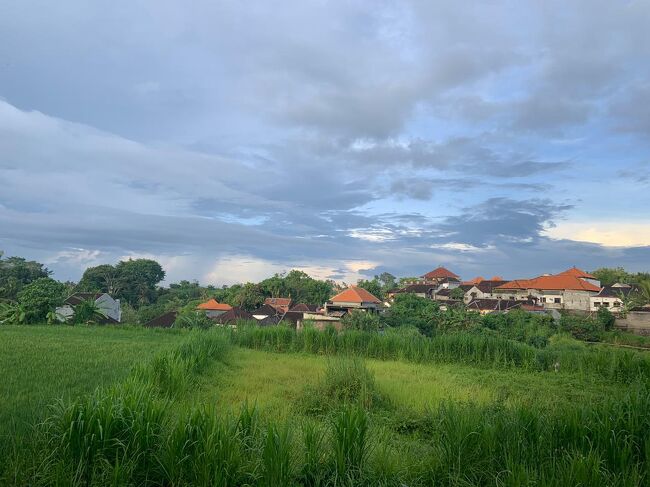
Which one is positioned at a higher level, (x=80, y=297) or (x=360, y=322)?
(x=80, y=297)

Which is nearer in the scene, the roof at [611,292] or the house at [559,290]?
the roof at [611,292]

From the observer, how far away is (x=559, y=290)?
46.4 m

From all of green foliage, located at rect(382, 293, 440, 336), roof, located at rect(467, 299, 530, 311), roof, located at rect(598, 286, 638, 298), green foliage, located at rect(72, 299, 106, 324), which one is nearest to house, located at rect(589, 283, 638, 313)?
roof, located at rect(598, 286, 638, 298)

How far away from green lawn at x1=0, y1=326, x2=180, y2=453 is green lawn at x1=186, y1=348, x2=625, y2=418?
1919 mm

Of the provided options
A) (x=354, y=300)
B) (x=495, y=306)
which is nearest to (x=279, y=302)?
(x=354, y=300)

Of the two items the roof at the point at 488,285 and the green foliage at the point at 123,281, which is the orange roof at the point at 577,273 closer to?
the roof at the point at 488,285

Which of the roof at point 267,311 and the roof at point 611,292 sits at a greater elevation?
the roof at point 611,292

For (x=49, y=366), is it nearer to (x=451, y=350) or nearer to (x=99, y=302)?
(x=451, y=350)

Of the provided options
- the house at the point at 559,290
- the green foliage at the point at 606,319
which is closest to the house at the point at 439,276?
the house at the point at 559,290

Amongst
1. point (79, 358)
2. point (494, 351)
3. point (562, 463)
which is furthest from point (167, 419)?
point (494, 351)

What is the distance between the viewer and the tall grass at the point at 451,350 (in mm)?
12320

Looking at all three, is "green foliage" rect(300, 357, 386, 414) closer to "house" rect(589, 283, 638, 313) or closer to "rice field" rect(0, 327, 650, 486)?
"rice field" rect(0, 327, 650, 486)

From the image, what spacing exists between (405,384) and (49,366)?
23.8ft

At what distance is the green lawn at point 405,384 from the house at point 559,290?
35834 mm
